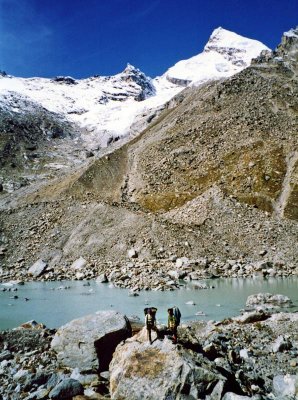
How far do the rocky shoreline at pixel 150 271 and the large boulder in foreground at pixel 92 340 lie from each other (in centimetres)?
2686

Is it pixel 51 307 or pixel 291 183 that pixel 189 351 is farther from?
pixel 291 183

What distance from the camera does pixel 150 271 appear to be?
55.4m

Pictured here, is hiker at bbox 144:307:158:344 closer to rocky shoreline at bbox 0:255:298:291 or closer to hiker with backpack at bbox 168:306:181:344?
hiker with backpack at bbox 168:306:181:344

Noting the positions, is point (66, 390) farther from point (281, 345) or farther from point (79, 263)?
point (79, 263)

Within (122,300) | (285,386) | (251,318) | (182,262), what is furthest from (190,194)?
(285,386)

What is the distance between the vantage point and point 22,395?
18.4 m

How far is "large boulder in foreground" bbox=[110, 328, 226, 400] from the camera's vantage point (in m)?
15.7

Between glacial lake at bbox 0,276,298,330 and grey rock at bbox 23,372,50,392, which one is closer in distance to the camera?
grey rock at bbox 23,372,50,392

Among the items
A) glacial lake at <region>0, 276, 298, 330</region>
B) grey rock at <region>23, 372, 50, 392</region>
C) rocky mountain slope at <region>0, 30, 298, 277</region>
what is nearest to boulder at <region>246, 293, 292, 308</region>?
glacial lake at <region>0, 276, 298, 330</region>

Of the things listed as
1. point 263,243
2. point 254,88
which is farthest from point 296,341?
point 254,88

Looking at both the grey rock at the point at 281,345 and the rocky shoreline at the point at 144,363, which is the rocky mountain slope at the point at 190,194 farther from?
the grey rock at the point at 281,345

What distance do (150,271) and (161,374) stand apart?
3937 centimetres

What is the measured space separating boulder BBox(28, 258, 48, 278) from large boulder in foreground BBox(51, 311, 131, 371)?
40.9 metres

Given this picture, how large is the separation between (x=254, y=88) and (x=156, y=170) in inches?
1837
